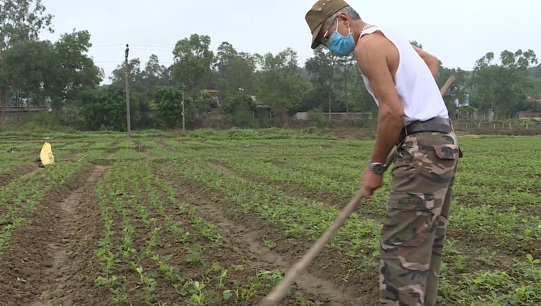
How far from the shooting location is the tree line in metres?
48.3

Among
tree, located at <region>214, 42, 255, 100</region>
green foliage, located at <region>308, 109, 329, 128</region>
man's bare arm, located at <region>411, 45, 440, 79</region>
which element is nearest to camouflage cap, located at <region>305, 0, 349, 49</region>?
man's bare arm, located at <region>411, 45, 440, 79</region>

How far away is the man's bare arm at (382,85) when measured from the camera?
2.48 m

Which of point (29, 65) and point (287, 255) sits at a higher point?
point (29, 65)

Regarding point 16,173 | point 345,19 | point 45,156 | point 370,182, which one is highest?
point 345,19

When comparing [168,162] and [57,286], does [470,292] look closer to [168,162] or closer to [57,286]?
[57,286]

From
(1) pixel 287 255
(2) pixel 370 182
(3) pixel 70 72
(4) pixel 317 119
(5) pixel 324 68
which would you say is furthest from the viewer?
(5) pixel 324 68

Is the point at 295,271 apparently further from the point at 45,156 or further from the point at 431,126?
the point at 45,156

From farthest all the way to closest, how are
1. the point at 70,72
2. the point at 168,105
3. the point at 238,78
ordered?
the point at 238,78 < the point at 70,72 < the point at 168,105

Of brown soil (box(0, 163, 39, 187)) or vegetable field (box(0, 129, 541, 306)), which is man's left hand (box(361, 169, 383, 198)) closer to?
vegetable field (box(0, 129, 541, 306))

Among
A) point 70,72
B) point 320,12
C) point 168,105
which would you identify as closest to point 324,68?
point 168,105

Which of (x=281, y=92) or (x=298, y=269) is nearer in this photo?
(x=298, y=269)

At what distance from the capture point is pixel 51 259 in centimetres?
600

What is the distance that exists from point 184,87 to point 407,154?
54.9 metres

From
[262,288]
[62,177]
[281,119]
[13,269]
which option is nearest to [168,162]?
[62,177]
